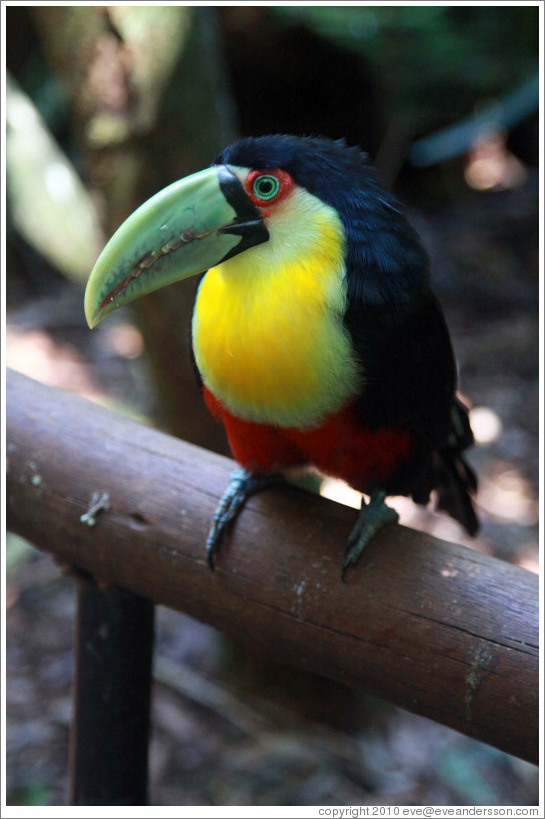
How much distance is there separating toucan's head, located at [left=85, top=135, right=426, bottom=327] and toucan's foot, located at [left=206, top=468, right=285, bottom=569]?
0.54 m

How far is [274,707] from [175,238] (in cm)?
231

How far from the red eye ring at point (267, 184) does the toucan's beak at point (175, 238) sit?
0.01m

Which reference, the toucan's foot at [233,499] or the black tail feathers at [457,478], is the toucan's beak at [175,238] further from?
the black tail feathers at [457,478]

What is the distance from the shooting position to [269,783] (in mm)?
2932

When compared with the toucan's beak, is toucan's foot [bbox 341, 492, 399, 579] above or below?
below

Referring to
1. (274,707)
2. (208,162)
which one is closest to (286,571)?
(208,162)

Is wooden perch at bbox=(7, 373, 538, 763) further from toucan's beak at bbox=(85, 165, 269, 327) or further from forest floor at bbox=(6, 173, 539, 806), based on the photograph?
forest floor at bbox=(6, 173, 539, 806)

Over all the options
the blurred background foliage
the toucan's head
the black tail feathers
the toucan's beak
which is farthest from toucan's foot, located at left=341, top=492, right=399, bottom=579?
the blurred background foliage

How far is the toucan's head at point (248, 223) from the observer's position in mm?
1483

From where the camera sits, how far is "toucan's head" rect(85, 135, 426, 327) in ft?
4.87

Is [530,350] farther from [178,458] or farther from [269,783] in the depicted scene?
[178,458]

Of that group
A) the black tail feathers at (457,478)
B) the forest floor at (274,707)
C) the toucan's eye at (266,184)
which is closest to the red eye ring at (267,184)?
the toucan's eye at (266,184)

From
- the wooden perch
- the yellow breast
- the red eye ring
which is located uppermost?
the red eye ring

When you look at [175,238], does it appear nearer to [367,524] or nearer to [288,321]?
[288,321]
